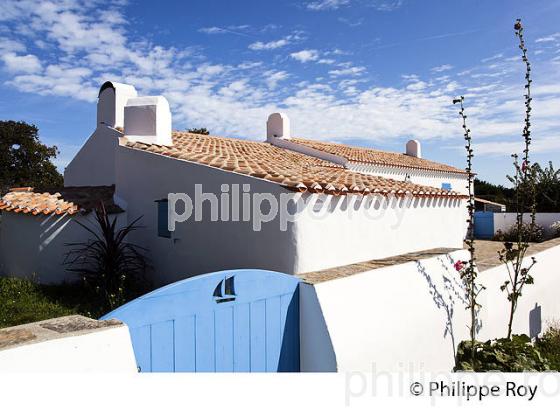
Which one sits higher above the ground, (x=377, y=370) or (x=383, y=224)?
(x=383, y=224)

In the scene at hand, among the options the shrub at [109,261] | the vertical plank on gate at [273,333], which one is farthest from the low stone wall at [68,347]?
the shrub at [109,261]

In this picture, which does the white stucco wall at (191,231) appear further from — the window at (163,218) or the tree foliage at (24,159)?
the tree foliage at (24,159)

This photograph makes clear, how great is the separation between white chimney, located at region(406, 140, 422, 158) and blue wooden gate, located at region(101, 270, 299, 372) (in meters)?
26.3

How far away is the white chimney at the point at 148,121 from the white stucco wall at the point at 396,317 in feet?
25.3

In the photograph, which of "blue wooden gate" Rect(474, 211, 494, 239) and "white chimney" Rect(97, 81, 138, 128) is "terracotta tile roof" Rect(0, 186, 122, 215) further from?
"blue wooden gate" Rect(474, 211, 494, 239)

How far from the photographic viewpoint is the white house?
710 cm

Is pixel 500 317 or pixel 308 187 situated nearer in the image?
pixel 308 187

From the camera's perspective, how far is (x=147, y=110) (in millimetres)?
11508

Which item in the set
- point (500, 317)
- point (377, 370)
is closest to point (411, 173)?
point (500, 317)

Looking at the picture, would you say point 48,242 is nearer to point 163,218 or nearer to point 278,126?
point 163,218

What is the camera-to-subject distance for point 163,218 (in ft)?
30.3

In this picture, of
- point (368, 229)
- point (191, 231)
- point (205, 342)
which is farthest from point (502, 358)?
point (191, 231)

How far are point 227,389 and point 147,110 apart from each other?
9.32m

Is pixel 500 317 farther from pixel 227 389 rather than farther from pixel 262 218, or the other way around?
pixel 227 389
